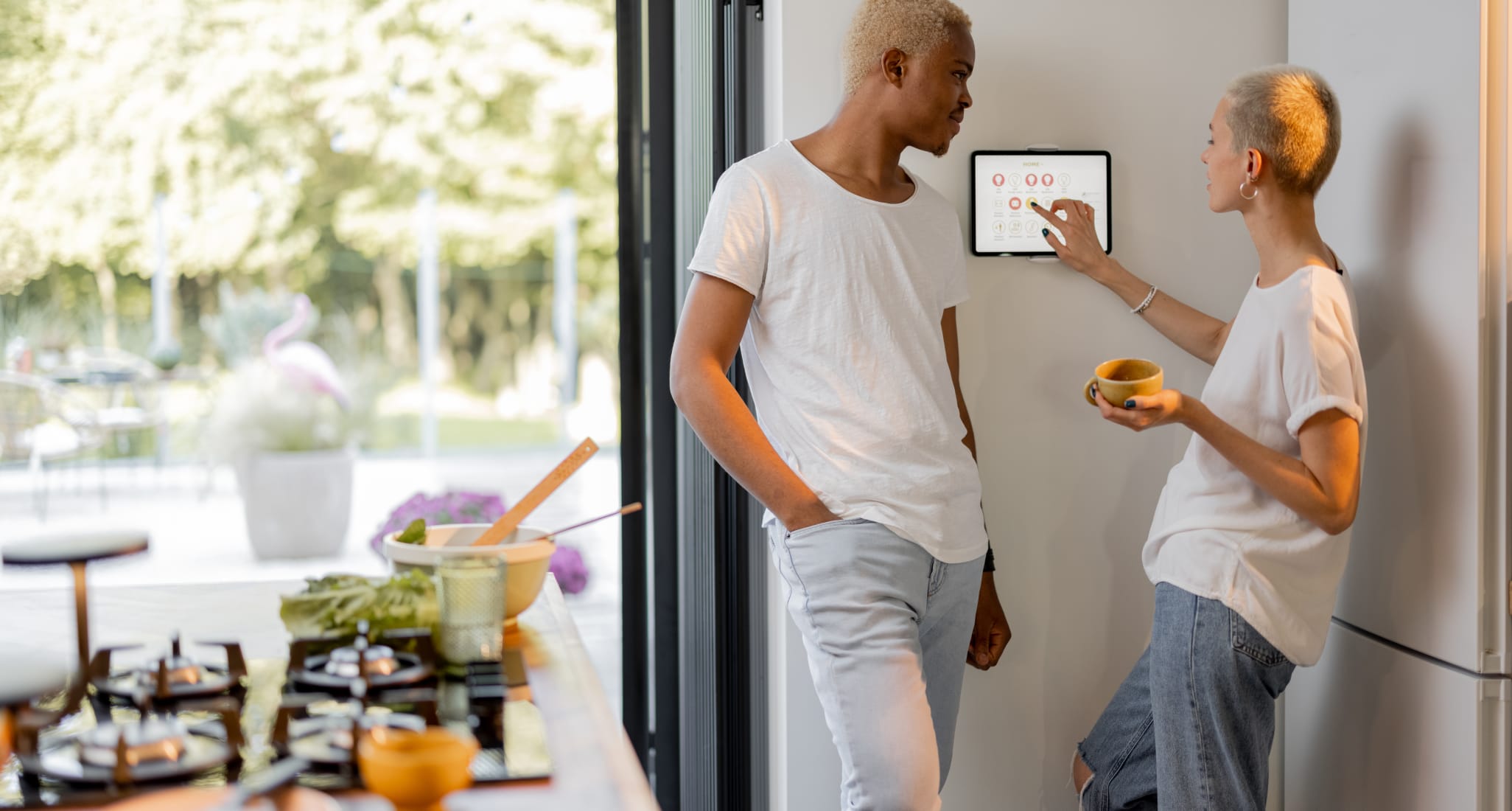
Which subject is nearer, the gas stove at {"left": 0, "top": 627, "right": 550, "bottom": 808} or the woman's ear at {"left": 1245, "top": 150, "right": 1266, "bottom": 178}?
the gas stove at {"left": 0, "top": 627, "right": 550, "bottom": 808}

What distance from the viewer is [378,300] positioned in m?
4.30

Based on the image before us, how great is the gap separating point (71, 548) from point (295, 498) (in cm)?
282

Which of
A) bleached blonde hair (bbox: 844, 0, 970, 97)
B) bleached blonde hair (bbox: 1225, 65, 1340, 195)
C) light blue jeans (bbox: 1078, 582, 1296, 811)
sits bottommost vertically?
light blue jeans (bbox: 1078, 582, 1296, 811)

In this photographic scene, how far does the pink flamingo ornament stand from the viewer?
3.71m

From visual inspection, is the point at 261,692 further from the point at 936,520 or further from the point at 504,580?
the point at 936,520

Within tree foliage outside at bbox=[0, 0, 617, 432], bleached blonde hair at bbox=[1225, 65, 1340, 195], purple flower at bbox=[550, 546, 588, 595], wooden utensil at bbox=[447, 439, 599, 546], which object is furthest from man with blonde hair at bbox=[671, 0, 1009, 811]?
tree foliage outside at bbox=[0, 0, 617, 432]

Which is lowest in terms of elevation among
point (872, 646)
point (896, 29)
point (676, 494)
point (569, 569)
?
point (569, 569)

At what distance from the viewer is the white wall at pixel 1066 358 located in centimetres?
188

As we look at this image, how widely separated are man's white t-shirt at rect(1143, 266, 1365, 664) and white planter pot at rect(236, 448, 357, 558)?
3.01m

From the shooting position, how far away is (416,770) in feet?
2.34

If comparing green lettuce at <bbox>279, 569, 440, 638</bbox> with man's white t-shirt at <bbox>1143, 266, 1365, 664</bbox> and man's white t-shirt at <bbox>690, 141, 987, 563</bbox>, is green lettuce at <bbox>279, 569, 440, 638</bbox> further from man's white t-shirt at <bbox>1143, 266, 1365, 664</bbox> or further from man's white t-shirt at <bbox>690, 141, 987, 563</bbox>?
man's white t-shirt at <bbox>1143, 266, 1365, 664</bbox>

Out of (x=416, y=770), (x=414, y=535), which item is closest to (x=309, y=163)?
(x=414, y=535)

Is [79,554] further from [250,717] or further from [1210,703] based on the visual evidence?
[1210,703]

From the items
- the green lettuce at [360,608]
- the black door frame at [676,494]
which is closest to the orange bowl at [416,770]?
the green lettuce at [360,608]
